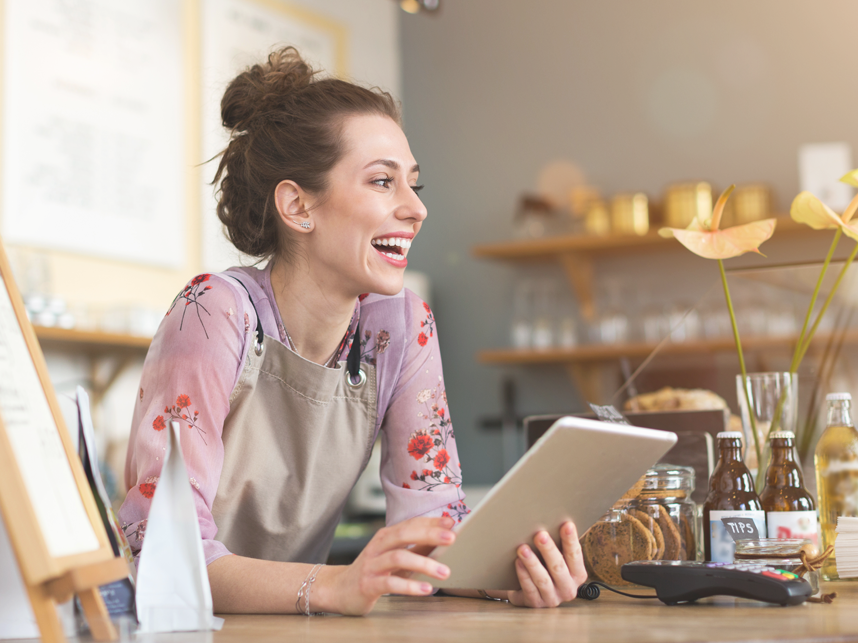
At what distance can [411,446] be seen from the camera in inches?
47.3

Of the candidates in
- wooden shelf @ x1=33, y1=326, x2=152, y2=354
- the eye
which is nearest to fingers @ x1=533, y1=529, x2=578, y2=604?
the eye

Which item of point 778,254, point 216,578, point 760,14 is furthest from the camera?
point 760,14

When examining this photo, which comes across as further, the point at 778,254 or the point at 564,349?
the point at 564,349

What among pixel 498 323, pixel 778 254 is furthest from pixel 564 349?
pixel 778 254

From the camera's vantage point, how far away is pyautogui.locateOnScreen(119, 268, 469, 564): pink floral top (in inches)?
37.8

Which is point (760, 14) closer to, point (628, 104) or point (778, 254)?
point (628, 104)

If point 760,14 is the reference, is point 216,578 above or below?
below

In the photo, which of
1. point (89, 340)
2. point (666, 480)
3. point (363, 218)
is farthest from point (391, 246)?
point (89, 340)

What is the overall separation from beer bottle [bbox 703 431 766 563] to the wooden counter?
0.11 m

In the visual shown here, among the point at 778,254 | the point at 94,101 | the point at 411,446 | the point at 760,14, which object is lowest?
the point at 411,446

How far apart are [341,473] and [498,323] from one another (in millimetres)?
2737

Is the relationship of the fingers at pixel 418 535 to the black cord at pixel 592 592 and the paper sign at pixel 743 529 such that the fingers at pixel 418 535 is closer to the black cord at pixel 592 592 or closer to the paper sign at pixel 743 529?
the black cord at pixel 592 592

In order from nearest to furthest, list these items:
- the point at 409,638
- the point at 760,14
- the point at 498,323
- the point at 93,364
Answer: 1. the point at 409,638
2. the point at 93,364
3. the point at 760,14
4. the point at 498,323

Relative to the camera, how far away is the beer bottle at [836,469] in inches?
39.7
